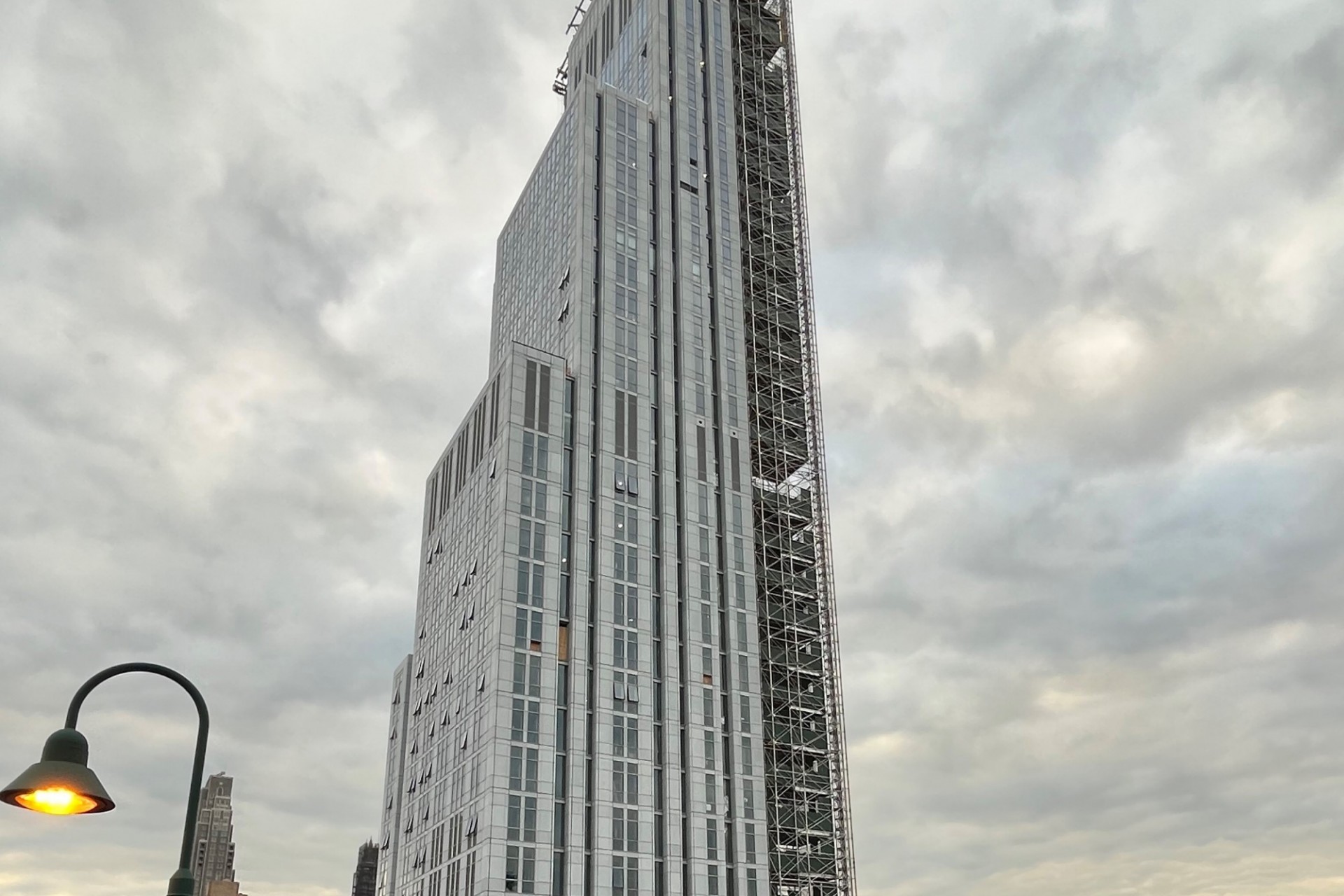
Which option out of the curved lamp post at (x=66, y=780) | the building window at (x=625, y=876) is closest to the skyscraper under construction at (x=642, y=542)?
the building window at (x=625, y=876)

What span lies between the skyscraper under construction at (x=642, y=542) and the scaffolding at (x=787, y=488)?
0.34 m

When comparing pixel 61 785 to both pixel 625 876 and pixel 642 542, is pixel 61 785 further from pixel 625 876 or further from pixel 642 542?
pixel 642 542

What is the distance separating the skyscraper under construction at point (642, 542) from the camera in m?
103

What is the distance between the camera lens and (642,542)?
115438 millimetres

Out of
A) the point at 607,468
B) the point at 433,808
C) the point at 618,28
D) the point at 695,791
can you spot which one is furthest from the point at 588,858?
the point at 618,28

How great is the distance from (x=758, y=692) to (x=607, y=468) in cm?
2723

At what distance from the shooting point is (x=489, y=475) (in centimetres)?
11544

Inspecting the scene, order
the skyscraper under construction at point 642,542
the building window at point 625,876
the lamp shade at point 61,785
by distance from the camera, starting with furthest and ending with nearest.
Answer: the skyscraper under construction at point 642,542, the building window at point 625,876, the lamp shade at point 61,785

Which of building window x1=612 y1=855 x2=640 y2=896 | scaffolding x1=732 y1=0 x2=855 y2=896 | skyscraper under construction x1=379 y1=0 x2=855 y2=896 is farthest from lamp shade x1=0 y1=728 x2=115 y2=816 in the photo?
scaffolding x1=732 y1=0 x2=855 y2=896

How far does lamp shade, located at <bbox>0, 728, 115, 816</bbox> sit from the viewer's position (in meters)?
15.9

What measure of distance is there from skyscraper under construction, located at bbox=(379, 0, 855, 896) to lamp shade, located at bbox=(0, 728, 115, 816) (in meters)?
83.9

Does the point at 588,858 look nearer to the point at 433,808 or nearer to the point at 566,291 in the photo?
the point at 433,808

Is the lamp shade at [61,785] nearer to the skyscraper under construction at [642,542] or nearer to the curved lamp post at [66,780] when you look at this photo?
the curved lamp post at [66,780]

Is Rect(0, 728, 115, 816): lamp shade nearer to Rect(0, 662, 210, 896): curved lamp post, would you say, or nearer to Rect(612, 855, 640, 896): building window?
Rect(0, 662, 210, 896): curved lamp post
